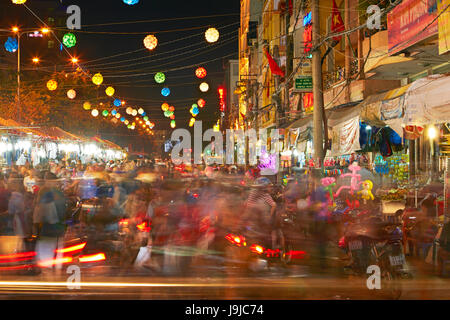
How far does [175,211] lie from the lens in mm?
13047

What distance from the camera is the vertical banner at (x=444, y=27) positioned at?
34.3ft

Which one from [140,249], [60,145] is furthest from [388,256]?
[60,145]

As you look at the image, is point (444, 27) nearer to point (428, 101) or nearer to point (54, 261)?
point (428, 101)

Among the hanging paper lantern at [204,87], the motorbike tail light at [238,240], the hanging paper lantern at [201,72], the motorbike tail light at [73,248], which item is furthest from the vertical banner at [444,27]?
the hanging paper lantern at [204,87]

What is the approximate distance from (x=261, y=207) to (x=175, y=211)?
4.46 metres

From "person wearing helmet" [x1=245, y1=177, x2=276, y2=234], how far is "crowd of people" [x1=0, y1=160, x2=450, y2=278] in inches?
0.8

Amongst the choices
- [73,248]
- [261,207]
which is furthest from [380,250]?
[73,248]

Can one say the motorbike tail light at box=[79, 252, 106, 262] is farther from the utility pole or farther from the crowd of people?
the utility pole

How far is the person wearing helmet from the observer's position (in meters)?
9.08

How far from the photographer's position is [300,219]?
42.8ft

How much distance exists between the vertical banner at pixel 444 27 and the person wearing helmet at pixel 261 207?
213 inches

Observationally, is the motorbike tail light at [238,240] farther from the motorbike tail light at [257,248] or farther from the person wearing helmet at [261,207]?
the person wearing helmet at [261,207]

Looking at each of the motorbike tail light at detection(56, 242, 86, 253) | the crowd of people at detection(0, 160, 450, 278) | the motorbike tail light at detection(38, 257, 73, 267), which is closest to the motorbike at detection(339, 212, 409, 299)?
the crowd of people at detection(0, 160, 450, 278)
